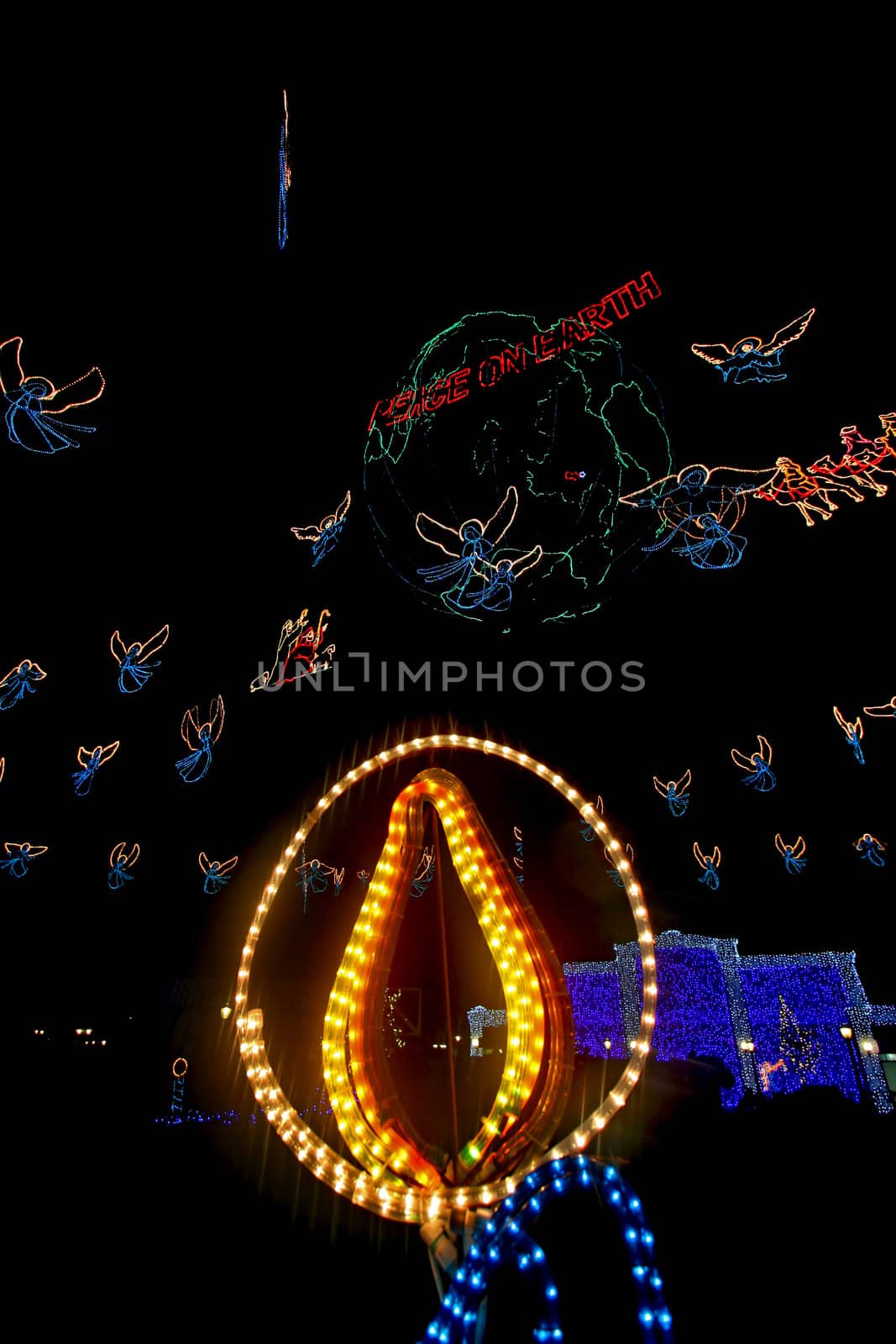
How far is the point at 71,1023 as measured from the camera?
14.5 meters

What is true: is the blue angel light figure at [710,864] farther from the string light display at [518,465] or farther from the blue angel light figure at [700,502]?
the string light display at [518,465]

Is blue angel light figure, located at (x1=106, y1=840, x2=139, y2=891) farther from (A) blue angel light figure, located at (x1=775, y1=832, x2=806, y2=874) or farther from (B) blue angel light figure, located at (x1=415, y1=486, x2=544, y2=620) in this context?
(A) blue angel light figure, located at (x1=775, y1=832, x2=806, y2=874)

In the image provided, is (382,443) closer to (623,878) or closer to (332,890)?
(623,878)

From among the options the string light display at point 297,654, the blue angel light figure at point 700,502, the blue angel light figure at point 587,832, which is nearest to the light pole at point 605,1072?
the blue angel light figure at point 587,832

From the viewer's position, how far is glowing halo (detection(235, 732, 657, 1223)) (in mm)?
3344

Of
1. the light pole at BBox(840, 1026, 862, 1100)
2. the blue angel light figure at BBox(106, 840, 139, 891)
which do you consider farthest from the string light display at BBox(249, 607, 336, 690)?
the light pole at BBox(840, 1026, 862, 1100)

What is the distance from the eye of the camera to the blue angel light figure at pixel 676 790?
11.1 metres

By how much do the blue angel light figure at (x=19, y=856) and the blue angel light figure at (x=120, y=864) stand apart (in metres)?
1.05

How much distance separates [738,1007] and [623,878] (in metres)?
15.9

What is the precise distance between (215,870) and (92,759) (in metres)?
4.12

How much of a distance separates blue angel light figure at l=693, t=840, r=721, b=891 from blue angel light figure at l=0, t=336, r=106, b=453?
12.9 meters

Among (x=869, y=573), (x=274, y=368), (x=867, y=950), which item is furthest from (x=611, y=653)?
(x=867, y=950)

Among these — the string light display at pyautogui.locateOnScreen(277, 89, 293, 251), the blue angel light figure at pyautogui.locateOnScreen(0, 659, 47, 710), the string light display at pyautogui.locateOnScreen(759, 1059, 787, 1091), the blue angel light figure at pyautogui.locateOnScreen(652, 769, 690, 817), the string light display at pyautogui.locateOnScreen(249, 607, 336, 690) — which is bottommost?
the string light display at pyautogui.locateOnScreen(759, 1059, 787, 1091)

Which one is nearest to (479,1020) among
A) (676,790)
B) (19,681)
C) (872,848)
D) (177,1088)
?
(177,1088)
